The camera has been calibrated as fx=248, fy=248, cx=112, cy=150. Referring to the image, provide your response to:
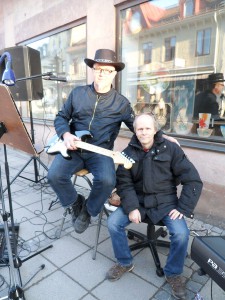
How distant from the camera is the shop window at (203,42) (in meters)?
3.10

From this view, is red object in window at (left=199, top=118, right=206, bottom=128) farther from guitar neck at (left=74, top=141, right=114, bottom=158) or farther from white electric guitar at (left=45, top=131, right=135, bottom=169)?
guitar neck at (left=74, top=141, right=114, bottom=158)

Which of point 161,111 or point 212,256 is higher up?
point 161,111

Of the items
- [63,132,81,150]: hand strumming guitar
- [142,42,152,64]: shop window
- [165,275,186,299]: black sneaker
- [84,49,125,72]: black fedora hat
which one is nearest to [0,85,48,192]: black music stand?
[63,132,81,150]: hand strumming guitar

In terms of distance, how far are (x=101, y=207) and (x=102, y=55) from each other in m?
1.45

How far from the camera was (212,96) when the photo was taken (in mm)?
3109

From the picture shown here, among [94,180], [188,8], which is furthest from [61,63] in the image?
[94,180]

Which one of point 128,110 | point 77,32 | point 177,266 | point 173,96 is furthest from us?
point 77,32

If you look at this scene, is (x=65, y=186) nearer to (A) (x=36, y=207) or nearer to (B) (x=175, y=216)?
→ (B) (x=175, y=216)

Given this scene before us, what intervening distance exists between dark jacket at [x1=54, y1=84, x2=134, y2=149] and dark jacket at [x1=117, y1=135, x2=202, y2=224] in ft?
1.73

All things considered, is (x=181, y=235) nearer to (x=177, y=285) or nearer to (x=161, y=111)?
(x=177, y=285)

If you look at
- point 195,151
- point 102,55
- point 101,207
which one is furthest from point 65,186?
point 195,151

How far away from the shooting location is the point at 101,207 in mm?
2266

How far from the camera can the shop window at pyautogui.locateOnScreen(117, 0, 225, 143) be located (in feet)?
10.1

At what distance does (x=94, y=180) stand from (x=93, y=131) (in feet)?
1.77
